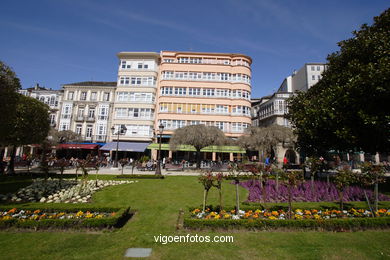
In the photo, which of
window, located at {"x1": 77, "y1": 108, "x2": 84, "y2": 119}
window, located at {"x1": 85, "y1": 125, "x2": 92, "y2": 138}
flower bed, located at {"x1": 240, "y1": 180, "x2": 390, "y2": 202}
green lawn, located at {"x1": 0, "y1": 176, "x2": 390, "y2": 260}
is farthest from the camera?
window, located at {"x1": 77, "y1": 108, "x2": 84, "y2": 119}

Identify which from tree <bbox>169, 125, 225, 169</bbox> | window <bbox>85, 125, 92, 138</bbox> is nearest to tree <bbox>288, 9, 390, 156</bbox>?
tree <bbox>169, 125, 225, 169</bbox>

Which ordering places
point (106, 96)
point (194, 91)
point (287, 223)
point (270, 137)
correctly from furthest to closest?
1. point (106, 96)
2. point (194, 91)
3. point (270, 137)
4. point (287, 223)

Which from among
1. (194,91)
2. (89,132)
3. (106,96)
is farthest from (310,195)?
(106,96)

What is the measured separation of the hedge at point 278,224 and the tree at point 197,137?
16209mm

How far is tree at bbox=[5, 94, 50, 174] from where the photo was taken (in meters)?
16.3

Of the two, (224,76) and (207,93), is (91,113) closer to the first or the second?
(207,93)

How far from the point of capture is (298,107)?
17141 mm

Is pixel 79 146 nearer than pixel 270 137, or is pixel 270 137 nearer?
pixel 270 137

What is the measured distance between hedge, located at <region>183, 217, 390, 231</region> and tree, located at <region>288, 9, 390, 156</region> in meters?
7.01

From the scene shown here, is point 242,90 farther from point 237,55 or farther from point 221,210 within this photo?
point 221,210

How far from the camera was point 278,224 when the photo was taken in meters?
5.73

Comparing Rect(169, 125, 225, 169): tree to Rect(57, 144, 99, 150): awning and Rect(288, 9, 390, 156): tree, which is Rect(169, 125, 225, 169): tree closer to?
Rect(288, 9, 390, 156): tree

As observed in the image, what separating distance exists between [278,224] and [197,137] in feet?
54.0

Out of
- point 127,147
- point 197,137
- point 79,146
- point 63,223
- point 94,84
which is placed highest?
point 94,84
